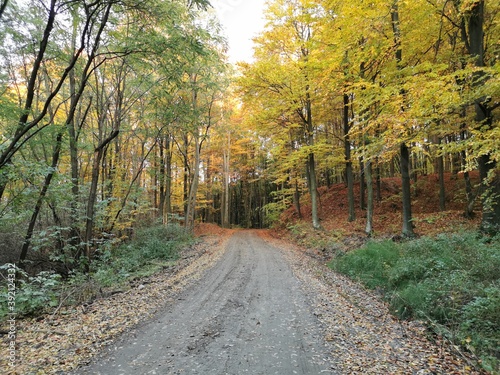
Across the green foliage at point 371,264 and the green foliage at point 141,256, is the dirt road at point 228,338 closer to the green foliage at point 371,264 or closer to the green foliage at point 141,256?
the green foliage at point 371,264

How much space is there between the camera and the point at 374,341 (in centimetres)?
435

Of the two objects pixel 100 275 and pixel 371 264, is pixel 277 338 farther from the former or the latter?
pixel 100 275

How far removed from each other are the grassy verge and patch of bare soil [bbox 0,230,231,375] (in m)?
5.32

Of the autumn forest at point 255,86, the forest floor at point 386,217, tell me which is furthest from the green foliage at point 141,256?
the forest floor at point 386,217

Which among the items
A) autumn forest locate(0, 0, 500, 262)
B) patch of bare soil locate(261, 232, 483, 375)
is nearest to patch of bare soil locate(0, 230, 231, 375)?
autumn forest locate(0, 0, 500, 262)

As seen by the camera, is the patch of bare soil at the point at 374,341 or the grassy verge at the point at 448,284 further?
the grassy verge at the point at 448,284

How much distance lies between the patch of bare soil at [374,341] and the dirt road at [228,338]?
262 mm

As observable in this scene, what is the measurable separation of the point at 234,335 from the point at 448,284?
430 centimetres

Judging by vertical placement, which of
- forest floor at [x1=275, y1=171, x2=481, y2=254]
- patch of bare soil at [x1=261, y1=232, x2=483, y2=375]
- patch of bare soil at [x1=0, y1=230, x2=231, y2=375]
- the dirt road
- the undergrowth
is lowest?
patch of bare soil at [x1=261, y1=232, x2=483, y2=375]

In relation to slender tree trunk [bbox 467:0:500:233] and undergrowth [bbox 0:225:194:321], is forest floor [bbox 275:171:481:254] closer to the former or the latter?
slender tree trunk [bbox 467:0:500:233]

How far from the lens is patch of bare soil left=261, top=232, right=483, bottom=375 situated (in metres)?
3.64

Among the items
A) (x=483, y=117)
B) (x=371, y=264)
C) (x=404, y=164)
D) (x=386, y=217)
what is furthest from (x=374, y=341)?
(x=386, y=217)

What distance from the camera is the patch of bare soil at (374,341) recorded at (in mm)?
3643

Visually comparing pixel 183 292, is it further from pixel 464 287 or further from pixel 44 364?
pixel 464 287
